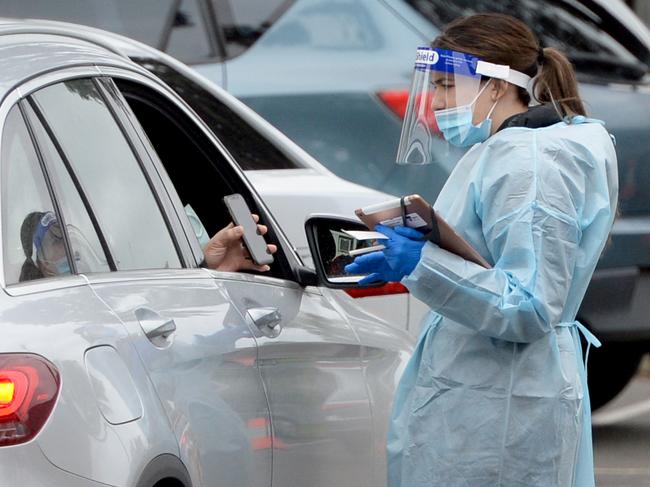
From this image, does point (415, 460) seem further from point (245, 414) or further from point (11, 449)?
point (11, 449)

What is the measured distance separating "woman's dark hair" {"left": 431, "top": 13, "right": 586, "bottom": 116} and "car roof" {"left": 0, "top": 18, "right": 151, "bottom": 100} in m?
0.79

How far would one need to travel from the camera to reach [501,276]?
3275mm

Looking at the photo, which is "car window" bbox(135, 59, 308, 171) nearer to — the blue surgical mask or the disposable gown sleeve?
the blue surgical mask

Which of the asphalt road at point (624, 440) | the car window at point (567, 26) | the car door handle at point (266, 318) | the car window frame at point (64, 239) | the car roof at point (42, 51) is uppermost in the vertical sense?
the car roof at point (42, 51)

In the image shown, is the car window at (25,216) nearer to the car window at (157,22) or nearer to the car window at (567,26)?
the car window at (157,22)

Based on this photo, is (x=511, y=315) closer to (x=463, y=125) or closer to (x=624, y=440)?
(x=463, y=125)

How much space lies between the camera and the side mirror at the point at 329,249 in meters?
4.01

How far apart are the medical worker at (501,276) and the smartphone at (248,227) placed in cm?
58

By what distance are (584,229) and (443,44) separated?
0.55 meters

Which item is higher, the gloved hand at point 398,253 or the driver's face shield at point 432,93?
the driver's face shield at point 432,93

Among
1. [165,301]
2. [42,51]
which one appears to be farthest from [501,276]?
[42,51]

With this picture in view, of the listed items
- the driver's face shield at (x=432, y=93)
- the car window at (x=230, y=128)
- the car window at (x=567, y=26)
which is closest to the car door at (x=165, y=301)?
the driver's face shield at (x=432, y=93)

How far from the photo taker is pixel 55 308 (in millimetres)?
2832

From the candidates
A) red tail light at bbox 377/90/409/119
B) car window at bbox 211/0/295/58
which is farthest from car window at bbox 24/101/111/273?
car window at bbox 211/0/295/58
